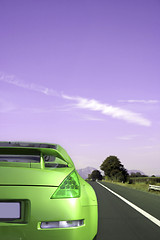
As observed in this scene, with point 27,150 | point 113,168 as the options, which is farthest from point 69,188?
point 113,168

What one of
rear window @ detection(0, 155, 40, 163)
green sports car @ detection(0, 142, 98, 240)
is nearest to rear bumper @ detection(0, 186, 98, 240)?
green sports car @ detection(0, 142, 98, 240)

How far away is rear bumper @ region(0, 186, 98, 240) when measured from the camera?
131 inches

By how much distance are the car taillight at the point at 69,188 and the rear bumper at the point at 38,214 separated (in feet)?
0.21

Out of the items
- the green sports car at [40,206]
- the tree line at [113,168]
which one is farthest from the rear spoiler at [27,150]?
the tree line at [113,168]

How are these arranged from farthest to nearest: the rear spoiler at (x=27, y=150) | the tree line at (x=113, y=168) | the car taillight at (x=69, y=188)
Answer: the tree line at (x=113, y=168) → the rear spoiler at (x=27, y=150) → the car taillight at (x=69, y=188)

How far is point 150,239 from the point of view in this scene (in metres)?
5.79

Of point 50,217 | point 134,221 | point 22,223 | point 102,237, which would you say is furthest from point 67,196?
point 134,221

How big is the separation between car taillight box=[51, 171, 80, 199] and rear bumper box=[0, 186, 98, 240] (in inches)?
2.5

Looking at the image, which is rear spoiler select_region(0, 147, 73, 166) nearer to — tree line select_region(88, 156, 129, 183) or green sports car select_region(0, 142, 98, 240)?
green sports car select_region(0, 142, 98, 240)

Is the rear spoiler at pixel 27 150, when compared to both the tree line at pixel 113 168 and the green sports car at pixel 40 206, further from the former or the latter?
the tree line at pixel 113 168

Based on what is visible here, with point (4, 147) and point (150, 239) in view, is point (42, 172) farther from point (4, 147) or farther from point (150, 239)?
point (150, 239)

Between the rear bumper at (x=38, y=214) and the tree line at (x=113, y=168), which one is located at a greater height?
the tree line at (x=113, y=168)

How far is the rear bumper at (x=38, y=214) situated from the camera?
333cm

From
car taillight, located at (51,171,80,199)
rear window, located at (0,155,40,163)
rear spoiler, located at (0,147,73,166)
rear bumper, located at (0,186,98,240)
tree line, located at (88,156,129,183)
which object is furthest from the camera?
tree line, located at (88,156,129,183)
